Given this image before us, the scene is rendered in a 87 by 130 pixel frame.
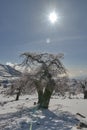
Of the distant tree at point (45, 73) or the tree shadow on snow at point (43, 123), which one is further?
the distant tree at point (45, 73)

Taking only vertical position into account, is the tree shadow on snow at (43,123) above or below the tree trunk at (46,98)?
below

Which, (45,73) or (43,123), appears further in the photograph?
(45,73)

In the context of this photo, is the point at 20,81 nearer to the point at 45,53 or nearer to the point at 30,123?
the point at 45,53

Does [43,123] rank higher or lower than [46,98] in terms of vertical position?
lower

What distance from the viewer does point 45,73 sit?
86.6ft

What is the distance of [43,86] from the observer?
88.6 feet

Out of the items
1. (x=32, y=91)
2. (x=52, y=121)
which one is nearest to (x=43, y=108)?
(x=32, y=91)

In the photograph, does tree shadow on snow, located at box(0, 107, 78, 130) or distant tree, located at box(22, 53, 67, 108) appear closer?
tree shadow on snow, located at box(0, 107, 78, 130)

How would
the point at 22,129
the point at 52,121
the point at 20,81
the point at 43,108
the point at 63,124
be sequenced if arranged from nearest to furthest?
the point at 22,129
the point at 63,124
the point at 52,121
the point at 43,108
the point at 20,81

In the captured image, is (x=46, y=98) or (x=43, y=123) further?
(x=46, y=98)

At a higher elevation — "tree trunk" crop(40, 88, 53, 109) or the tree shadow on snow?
"tree trunk" crop(40, 88, 53, 109)

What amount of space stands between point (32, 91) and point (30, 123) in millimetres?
11982

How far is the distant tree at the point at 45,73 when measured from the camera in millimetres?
26230

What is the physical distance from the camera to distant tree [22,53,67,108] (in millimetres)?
26230
